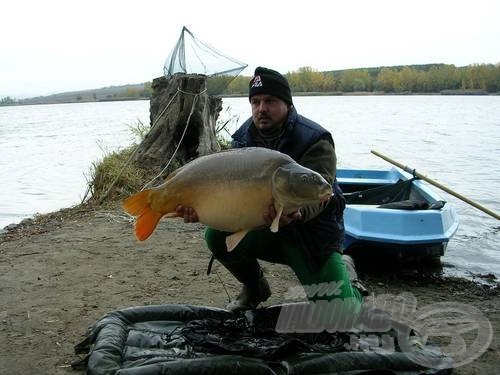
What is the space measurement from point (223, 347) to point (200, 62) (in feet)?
23.9

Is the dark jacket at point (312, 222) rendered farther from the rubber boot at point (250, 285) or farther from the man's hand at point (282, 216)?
the rubber boot at point (250, 285)

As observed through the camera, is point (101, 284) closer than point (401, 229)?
Yes

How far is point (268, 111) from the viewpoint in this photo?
3516 mm

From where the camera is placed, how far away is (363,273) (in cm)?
594

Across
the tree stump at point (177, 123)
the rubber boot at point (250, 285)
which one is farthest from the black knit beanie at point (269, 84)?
the tree stump at point (177, 123)

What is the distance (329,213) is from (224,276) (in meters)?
1.90

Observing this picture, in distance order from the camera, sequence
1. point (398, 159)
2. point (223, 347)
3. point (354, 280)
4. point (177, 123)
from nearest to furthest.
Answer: point (223, 347), point (354, 280), point (177, 123), point (398, 159)

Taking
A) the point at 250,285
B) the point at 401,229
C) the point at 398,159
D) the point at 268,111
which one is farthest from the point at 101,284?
the point at 398,159

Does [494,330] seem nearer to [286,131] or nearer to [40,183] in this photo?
[286,131]

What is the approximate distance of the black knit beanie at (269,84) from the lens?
11.3ft

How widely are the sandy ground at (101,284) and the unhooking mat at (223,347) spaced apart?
1.17ft

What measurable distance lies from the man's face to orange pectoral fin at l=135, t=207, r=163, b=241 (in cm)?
100

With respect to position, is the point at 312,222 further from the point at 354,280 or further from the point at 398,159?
the point at 398,159

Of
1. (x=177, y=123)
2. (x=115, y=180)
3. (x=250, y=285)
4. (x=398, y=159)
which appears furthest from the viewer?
(x=398, y=159)
